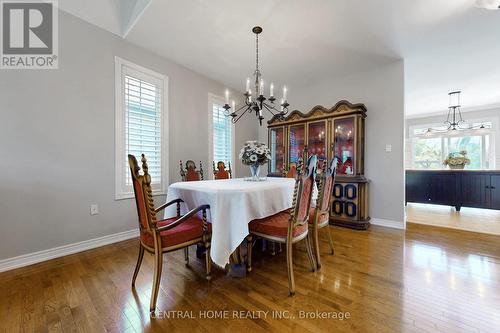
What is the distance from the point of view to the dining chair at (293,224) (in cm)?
167

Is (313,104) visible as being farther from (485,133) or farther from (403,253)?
(485,133)

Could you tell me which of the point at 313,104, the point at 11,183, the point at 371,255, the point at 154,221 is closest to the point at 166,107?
the point at 11,183

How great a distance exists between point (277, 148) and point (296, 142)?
47cm

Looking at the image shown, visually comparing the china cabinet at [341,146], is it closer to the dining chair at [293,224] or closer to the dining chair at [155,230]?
the dining chair at [293,224]

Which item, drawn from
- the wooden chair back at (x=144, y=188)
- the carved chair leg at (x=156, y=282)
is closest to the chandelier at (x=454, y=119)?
the wooden chair back at (x=144, y=188)

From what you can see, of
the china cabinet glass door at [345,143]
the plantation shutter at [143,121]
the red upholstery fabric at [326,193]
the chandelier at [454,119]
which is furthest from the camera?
the chandelier at [454,119]

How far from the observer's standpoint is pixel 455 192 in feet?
15.1

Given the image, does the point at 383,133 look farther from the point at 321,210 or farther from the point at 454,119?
the point at 454,119

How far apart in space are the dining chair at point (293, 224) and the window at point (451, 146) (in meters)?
5.87

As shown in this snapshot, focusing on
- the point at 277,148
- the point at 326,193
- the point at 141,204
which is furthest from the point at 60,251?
the point at 277,148

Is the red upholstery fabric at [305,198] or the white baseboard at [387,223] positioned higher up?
the red upholstery fabric at [305,198]

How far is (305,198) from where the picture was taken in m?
1.75

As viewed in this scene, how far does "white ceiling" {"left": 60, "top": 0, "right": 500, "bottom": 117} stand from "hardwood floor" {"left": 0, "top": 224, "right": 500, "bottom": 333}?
2.64 metres

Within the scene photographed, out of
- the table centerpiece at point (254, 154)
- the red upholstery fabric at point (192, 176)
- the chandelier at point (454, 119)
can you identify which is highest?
the chandelier at point (454, 119)
